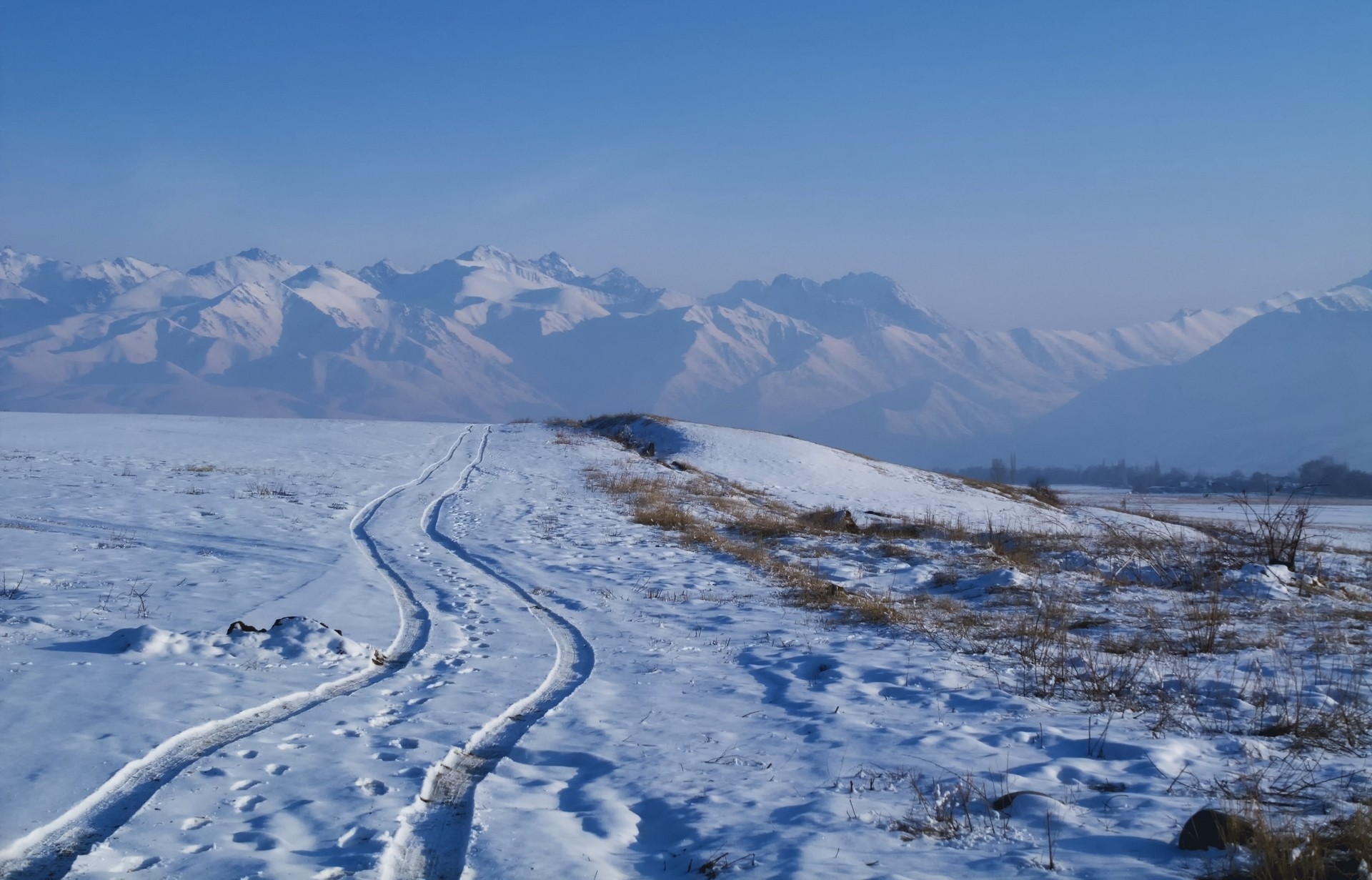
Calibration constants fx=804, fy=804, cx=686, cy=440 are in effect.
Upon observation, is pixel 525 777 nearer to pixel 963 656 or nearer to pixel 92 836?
pixel 92 836

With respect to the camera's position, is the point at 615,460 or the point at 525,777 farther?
the point at 615,460

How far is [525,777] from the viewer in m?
4.99

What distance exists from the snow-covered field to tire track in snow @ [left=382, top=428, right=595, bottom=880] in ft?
0.07

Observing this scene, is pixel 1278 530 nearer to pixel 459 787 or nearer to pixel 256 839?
pixel 459 787

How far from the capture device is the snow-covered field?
4.04 meters

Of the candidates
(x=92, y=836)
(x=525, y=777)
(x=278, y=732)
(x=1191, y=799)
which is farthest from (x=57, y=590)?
(x=1191, y=799)

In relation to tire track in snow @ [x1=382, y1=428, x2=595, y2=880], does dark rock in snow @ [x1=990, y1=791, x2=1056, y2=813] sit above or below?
above

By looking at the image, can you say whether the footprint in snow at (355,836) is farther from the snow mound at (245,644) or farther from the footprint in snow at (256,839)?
the snow mound at (245,644)

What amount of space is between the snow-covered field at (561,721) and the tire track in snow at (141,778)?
0.9 inches

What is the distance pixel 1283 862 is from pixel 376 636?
755cm

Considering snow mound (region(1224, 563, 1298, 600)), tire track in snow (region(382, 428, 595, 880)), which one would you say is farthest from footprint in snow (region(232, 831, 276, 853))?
snow mound (region(1224, 563, 1298, 600))

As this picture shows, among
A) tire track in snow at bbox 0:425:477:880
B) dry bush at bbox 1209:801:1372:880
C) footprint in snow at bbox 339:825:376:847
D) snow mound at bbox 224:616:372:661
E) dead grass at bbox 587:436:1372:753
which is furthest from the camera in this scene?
snow mound at bbox 224:616:372:661

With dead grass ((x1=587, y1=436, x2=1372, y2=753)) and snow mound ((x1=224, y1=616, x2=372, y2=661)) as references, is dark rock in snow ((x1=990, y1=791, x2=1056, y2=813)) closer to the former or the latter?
dead grass ((x1=587, y1=436, x2=1372, y2=753))

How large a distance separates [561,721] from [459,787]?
4.40ft
